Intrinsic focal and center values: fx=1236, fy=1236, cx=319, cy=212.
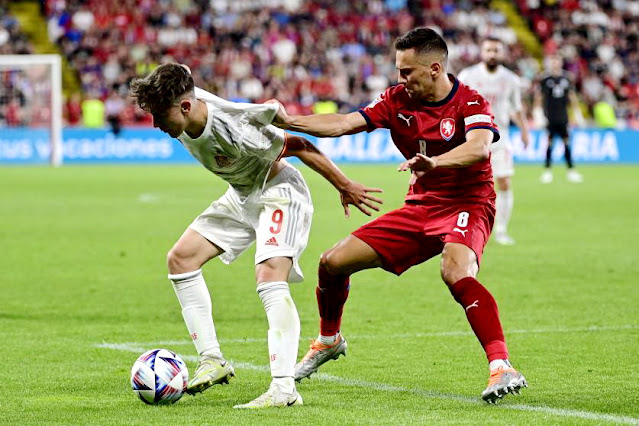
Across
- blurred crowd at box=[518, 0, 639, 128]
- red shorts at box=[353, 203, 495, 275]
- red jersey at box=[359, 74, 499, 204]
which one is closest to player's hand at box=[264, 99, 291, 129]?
red jersey at box=[359, 74, 499, 204]

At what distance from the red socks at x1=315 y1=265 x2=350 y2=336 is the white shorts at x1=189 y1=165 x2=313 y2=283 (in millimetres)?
309

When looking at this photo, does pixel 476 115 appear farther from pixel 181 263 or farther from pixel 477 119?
pixel 181 263

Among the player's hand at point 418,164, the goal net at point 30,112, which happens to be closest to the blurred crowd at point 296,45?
the goal net at point 30,112

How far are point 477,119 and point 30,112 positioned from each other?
27.4 metres

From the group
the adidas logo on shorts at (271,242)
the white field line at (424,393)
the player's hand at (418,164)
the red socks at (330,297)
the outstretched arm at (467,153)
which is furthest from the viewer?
the red socks at (330,297)

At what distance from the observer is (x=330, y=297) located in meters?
6.96

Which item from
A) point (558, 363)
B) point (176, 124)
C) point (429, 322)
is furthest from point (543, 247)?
point (176, 124)

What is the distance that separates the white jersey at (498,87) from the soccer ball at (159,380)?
28.6 ft

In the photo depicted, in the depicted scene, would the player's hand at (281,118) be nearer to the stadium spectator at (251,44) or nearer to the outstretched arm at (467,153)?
the outstretched arm at (467,153)

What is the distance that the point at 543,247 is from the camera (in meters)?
14.4

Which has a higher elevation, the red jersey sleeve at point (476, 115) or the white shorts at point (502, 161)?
the red jersey sleeve at point (476, 115)

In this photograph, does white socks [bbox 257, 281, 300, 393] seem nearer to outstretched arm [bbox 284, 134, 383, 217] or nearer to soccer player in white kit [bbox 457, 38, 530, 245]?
outstretched arm [bbox 284, 134, 383, 217]

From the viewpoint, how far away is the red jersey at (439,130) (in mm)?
6551

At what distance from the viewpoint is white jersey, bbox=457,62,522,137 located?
14.5 meters
